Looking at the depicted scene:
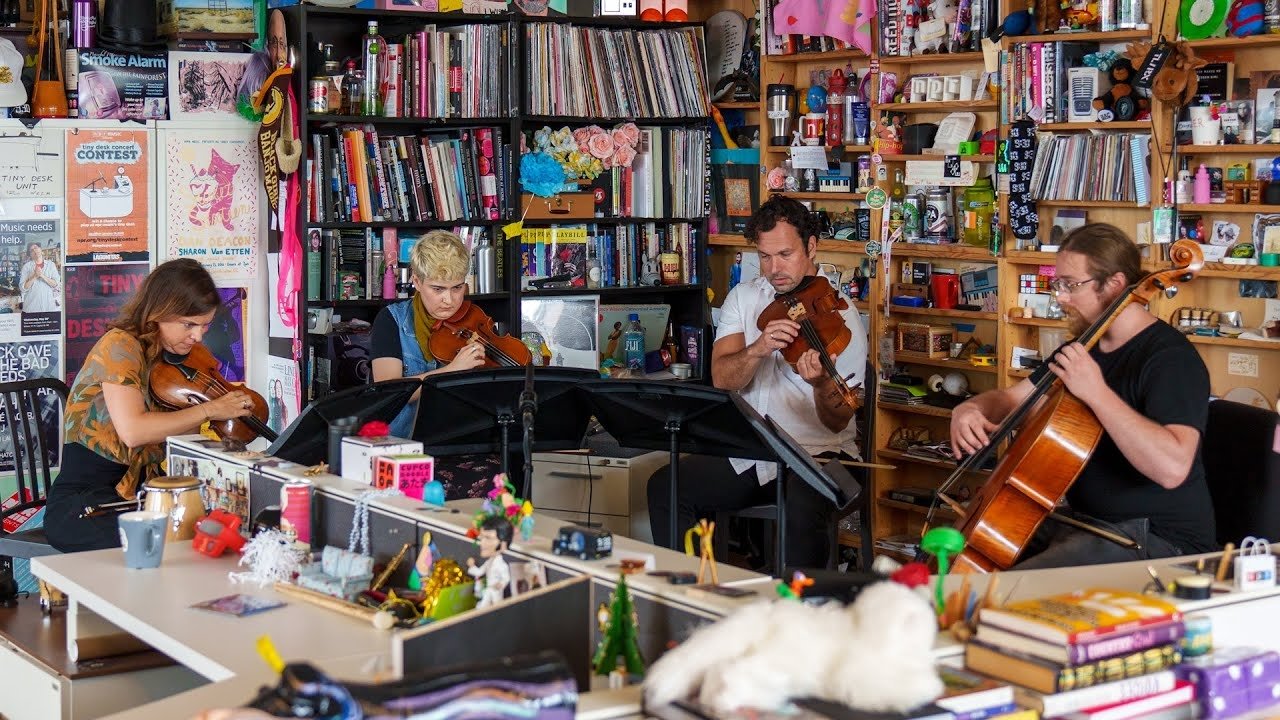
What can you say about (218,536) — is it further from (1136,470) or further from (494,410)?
(1136,470)

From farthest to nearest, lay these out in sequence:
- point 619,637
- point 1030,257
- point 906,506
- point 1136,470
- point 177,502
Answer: point 906,506
point 1030,257
point 1136,470
point 177,502
point 619,637

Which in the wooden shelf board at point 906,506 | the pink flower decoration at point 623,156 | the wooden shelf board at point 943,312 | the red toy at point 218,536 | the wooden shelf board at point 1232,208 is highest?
the pink flower decoration at point 623,156

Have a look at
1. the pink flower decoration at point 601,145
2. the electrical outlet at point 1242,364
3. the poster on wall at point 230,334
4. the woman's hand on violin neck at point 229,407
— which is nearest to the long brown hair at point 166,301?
the woman's hand on violin neck at point 229,407

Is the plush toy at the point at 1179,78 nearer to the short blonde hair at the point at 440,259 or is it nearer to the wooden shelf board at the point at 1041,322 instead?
the wooden shelf board at the point at 1041,322

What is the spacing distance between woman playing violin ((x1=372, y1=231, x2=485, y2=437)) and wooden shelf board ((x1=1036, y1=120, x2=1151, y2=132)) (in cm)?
193

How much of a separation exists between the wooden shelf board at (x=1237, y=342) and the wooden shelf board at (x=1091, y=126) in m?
0.66

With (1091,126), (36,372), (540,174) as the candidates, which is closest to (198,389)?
(36,372)

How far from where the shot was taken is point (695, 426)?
3518 mm

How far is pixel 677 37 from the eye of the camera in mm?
5902

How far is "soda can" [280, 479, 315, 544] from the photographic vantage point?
110 inches

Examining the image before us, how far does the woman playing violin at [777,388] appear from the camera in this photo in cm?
428

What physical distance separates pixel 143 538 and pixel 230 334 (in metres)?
2.63

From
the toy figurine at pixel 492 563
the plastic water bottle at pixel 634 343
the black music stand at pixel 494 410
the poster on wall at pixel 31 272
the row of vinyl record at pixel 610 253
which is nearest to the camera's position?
the toy figurine at pixel 492 563

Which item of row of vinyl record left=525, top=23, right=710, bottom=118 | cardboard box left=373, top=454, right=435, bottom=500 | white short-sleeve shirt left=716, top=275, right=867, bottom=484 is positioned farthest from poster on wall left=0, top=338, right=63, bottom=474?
cardboard box left=373, top=454, right=435, bottom=500
